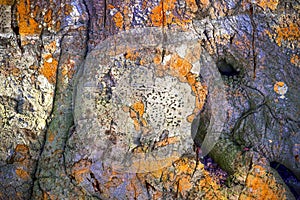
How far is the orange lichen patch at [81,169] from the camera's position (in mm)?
1850

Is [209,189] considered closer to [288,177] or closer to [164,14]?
[288,177]

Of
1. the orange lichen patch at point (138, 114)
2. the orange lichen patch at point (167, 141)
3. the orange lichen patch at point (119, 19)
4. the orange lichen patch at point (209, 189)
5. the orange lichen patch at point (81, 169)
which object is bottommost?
the orange lichen patch at point (209, 189)

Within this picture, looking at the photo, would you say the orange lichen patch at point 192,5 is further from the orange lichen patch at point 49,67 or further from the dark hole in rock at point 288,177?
the dark hole in rock at point 288,177

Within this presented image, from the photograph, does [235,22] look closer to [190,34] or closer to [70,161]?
[190,34]

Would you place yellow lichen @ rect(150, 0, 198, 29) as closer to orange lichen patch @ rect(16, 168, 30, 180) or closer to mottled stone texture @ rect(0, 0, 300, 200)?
mottled stone texture @ rect(0, 0, 300, 200)

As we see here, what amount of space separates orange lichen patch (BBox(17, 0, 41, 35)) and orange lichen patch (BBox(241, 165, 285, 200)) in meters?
1.16

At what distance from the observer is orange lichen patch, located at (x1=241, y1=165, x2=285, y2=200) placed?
5.98 feet

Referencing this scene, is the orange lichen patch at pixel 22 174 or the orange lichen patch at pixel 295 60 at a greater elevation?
the orange lichen patch at pixel 295 60

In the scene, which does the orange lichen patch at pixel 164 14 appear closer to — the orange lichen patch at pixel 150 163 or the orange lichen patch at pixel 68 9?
the orange lichen patch at pixel 68 9

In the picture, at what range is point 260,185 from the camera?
1.82m

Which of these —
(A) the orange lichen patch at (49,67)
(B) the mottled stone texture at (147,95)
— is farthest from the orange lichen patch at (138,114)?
(A) the orange lichen patch at (49,67)

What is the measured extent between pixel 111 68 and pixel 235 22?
602mm

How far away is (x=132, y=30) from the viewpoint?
183cm

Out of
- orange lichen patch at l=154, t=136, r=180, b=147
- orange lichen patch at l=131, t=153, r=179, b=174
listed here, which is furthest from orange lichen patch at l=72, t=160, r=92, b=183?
orange lichen patch at l=154, t=136, r=180, b=147
